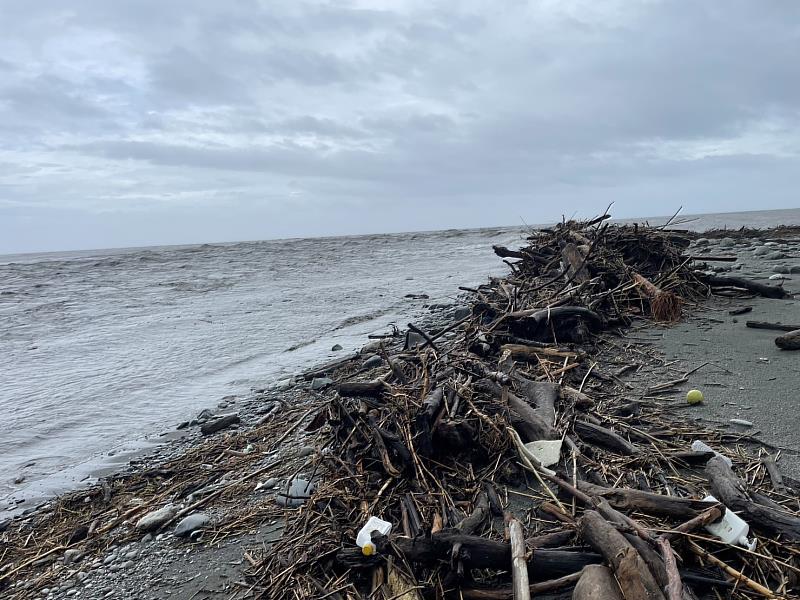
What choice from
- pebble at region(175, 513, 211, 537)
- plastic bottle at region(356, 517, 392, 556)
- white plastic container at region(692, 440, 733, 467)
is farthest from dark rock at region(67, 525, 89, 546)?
white plastic container at region(692, 440, 733, 467)

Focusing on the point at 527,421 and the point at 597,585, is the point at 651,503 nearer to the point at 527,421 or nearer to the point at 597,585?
the point at 597,585

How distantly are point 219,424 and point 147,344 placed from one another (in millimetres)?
5938

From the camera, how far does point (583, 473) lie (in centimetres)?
305

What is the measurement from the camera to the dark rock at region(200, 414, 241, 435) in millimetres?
5738

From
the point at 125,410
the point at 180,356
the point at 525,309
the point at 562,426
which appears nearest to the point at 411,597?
the point at 562,426

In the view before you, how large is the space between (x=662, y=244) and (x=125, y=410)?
811 cm

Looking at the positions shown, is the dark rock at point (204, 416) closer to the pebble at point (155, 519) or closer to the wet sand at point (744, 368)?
the pebble at point (155, 519)

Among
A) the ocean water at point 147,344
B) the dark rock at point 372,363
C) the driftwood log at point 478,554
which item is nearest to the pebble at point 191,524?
the driftwood log at point 478,554

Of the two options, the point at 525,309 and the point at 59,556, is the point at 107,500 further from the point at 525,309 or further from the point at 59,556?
the point at 525,309

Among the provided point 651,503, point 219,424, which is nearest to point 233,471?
point 219,424

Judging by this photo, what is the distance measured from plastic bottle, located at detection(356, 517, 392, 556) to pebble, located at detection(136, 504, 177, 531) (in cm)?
190

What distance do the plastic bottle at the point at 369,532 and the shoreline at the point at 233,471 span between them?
2.90 ft

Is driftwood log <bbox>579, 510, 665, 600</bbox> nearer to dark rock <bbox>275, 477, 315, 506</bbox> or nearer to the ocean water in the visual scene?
dark rock <bbox>275, 477, 315, 506</bbox>

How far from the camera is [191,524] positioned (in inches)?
141
